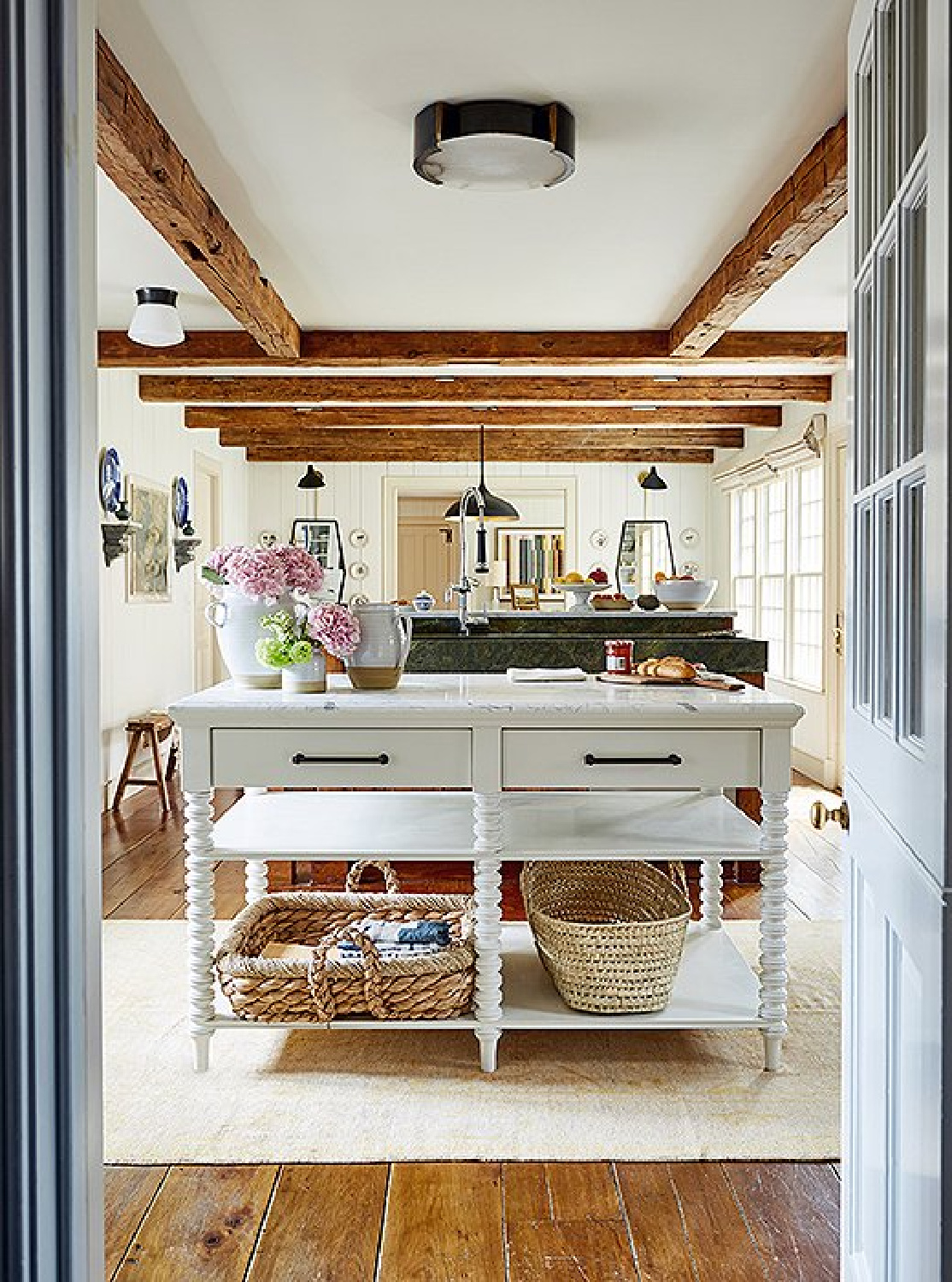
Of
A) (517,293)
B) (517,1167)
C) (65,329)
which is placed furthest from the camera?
(517,293)

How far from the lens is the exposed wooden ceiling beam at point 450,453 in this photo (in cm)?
1021

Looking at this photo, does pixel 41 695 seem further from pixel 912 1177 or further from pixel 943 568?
pixel 912 1177

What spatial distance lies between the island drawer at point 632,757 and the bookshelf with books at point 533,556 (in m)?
8.54

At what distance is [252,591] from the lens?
3.00m

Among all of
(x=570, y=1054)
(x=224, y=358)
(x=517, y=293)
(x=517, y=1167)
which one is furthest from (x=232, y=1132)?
(x=224, y=358)

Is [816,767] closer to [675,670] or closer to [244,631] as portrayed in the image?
[675,670]

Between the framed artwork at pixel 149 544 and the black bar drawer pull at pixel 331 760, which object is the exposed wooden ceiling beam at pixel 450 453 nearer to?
the framed artwork at pixel 149 544

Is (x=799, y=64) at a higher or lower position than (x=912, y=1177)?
higher

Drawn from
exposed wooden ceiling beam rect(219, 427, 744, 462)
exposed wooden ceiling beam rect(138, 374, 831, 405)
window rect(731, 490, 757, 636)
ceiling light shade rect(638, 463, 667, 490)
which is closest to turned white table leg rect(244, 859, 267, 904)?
exposed wooden ceiling beam rect(138, 374, 831, 405)

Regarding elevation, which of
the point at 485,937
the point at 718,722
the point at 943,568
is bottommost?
the point at 485,937

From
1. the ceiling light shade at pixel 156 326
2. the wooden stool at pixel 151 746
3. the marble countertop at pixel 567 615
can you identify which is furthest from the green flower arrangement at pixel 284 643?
the wooden stool at pixel 151 746

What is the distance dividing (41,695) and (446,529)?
419 inches

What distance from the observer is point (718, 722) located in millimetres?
2809

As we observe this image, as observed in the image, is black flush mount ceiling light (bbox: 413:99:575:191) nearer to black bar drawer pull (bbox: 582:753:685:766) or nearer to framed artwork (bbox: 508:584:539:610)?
black bar drawer pull (bbox: 582:753:685:766)
